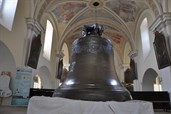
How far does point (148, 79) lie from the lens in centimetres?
1202

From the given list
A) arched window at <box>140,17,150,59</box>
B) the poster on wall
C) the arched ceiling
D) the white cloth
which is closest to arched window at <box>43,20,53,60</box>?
the arched ceiling

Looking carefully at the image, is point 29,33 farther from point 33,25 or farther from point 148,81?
point 148,81

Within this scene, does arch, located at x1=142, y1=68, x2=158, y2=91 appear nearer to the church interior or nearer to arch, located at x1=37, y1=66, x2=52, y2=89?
the church interior

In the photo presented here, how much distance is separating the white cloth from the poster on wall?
17.2 feet

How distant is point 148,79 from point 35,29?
293 inches

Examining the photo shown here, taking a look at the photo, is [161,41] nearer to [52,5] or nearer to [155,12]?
[155,12]

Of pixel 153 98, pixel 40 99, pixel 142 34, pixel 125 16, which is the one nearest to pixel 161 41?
pixel 153 98

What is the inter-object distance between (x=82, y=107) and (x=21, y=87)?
5731 millimetres

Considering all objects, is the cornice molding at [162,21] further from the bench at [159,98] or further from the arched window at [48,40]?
the arched window at [48,40]

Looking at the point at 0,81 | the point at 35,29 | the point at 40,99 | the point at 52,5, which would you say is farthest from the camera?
the point at 52,5

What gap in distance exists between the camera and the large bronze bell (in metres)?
2.88

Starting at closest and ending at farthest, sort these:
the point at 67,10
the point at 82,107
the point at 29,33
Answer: the point at 82,107, the point at 29,33, the point at 67,10

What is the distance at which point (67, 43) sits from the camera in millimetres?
17500

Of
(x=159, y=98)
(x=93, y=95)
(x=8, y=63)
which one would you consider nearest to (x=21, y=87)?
(x=8, y=63)
